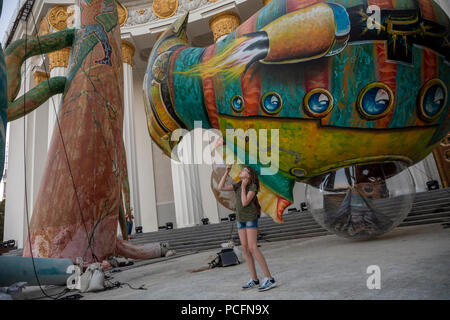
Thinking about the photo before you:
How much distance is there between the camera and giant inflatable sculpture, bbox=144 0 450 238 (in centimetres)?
286

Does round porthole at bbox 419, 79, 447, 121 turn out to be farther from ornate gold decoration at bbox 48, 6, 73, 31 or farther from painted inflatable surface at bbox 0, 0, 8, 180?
ornate gold decoration at bbox 48, 6, 73, 31

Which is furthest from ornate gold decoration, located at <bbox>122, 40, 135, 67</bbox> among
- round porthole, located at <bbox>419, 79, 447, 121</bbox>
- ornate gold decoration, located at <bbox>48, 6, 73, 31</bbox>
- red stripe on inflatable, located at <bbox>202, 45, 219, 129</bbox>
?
round porthole, located at <bbox>419, 79, 447, 121</bbox>

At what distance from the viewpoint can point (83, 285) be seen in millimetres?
3195

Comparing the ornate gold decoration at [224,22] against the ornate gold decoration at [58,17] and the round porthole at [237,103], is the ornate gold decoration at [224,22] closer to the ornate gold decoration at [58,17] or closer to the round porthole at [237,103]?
the ornate gold decoration at [58,17]

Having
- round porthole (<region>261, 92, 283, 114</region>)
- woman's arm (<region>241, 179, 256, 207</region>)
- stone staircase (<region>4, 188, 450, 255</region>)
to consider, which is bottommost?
stone staircase (<region>4, 188, 450, 255</region>)

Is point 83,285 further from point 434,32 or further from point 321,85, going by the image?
point 434,32

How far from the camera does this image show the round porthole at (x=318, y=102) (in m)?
2.98

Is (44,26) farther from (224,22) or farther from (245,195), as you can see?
(245,195)

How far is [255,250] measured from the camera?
215 cm

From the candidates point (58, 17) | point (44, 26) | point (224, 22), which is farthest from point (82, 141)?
point (44, 26)

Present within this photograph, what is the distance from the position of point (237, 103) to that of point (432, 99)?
6.03ft

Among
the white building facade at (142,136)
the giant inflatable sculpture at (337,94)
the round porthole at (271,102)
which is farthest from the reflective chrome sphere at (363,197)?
Answer: the white building facade at (142,136)

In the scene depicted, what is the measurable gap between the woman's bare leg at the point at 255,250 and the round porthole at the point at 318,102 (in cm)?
141

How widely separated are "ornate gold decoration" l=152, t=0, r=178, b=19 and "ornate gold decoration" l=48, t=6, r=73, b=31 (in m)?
4.37
